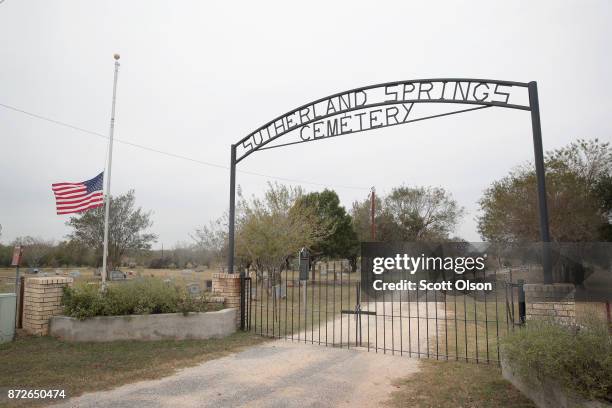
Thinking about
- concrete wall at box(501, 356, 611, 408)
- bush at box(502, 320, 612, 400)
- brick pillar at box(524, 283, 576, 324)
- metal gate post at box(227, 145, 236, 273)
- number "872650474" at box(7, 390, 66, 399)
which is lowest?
number "872650474" at box(7, 390, 66, 399)

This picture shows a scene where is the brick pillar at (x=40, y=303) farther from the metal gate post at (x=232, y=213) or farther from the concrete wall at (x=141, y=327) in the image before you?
the metal gate post at (x=232, y=213)

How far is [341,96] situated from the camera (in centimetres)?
859

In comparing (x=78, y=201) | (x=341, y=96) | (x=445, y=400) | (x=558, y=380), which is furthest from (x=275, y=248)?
(x=558, y=380)

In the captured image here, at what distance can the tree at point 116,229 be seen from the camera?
32.7 m

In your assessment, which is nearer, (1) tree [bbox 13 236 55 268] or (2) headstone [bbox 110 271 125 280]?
(2) headstone [bbox 110 271 125 280]

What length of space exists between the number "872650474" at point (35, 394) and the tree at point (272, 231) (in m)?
13.5

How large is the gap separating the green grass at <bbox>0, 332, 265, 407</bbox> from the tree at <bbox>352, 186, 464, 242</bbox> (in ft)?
99.9

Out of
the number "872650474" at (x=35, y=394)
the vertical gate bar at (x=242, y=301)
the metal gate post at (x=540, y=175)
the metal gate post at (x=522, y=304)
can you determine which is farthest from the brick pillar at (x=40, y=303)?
the metal gate post at (x=540, y=175)

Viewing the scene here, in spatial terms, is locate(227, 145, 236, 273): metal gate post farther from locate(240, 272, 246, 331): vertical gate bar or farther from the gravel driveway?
the gravel driveway

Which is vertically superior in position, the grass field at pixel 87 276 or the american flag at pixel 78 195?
the american flag at pixel 78 195

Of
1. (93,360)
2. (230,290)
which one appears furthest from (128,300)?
(230,290)

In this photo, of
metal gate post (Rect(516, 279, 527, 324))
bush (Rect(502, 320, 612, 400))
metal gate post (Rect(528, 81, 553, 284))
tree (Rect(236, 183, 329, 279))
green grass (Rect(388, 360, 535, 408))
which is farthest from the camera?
tree (Rect(236, 183, 329, 279))

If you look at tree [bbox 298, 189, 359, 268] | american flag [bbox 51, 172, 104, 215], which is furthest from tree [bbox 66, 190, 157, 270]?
american flag [bbox 51, 172, 104, 215]

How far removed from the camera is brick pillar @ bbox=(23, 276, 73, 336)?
7969 mm
